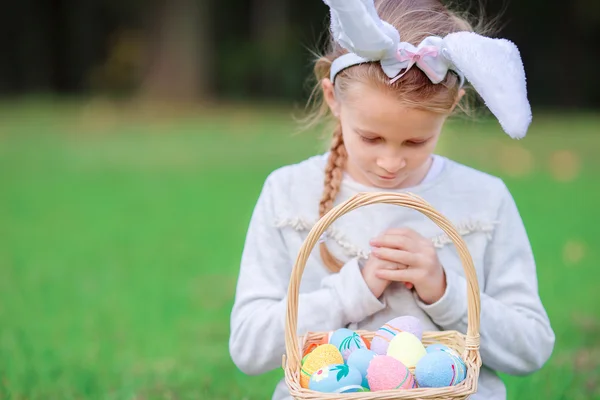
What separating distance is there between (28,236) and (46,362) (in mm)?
2679

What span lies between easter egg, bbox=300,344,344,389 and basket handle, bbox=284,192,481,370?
2 centimetres

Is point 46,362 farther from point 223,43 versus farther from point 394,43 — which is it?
point 223,43

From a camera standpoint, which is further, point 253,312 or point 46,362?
point 46,362

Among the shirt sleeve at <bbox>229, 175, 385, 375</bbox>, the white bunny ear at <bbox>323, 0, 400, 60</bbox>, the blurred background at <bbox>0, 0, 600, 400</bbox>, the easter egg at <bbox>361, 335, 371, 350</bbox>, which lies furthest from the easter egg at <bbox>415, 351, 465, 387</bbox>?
the blurred background at <bbox>0, 0, 600, 400</bbox>

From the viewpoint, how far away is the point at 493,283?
A: 238 centimetres

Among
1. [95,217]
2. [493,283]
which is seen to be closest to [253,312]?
[493,283]

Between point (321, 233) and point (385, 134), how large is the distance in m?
0.38

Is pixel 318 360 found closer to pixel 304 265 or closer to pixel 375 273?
pixel 304 265

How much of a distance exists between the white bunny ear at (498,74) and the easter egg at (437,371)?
524mm

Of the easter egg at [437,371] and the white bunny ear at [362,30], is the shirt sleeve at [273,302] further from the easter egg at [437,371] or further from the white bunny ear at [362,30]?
the white bunny ear at [362,30]

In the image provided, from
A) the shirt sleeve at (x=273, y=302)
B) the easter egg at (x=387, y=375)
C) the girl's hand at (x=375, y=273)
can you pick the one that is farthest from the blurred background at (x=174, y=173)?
the easter egg at (x=387, y=375)

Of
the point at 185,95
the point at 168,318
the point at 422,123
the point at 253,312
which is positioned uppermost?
the point at 422,123

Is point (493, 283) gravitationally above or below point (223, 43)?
above

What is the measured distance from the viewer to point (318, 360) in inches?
75.1
